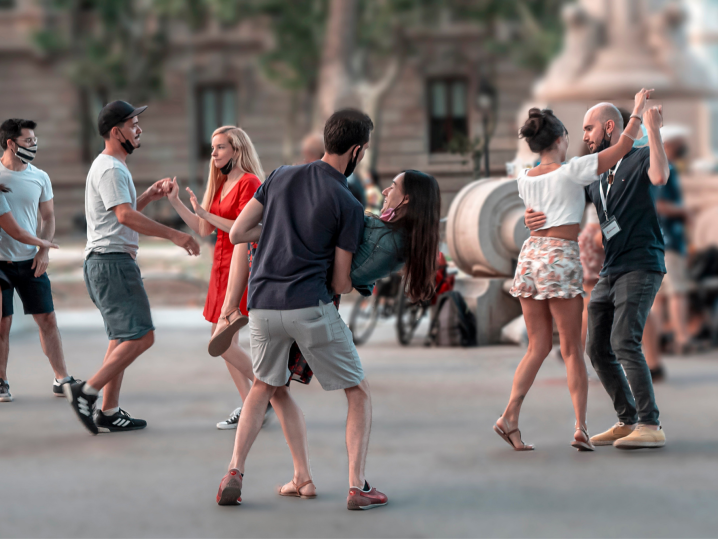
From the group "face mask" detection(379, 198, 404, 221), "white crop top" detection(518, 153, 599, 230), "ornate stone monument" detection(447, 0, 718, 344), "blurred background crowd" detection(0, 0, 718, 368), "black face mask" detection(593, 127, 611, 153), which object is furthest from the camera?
"blurred background crowd" detection(0, 0, 718, 368)

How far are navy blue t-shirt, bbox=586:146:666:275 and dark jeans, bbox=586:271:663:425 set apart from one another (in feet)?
0.19

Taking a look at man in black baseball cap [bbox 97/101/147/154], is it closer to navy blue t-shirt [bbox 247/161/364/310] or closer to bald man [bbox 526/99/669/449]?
navy blue t-shirt [bbox 247/161/364/310]

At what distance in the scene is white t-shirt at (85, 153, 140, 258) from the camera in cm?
571

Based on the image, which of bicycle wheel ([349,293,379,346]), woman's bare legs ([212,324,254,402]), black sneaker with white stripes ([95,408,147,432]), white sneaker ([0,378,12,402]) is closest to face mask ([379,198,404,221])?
woman's bare legs ([212,324,254,402])

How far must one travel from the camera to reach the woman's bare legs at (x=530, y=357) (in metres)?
5.36

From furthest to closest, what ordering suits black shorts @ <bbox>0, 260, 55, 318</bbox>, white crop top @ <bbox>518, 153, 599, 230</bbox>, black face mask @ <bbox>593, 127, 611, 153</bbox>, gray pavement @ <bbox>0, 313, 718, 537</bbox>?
black shorts @ <bbox>0, 260, 55, 318</bbox> < black face mask @ <bbox>593, 127, 611, 153</bbox> < white crop top @ <bbox>518, 153, 599, 230</bbox> < gray pavement @ <bbox>0, 313, 718, 537</bbox>

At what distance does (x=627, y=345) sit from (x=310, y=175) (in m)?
2.09

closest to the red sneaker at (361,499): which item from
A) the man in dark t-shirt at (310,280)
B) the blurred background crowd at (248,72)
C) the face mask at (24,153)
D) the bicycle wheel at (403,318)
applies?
the man in dark t-shirt at (310,280)

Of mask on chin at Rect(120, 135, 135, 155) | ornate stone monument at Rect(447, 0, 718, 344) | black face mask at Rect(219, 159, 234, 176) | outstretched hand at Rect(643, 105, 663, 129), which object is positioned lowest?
black face mask at Rect(219, 159, 234, 176)

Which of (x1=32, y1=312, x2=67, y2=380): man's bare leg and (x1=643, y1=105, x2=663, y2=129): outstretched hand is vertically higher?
(x1=643, y1=105, x2=663, y2=129): outstretched hand

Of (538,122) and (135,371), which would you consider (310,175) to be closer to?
(538,122)

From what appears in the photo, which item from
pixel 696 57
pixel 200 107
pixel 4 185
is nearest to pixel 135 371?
pixel 4 185

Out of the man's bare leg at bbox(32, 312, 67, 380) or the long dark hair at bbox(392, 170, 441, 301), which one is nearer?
the long dark hair at bbox(392, 170, 441, 301)

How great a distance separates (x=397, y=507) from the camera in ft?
14.2
